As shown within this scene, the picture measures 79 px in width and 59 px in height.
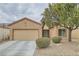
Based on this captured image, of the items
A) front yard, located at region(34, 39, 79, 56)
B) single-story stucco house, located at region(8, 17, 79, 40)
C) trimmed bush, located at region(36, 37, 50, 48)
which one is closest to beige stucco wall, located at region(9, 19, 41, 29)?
single-story stucco house, located at region(8, 17, 79, 40)

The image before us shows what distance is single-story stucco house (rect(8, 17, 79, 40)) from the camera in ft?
38.5

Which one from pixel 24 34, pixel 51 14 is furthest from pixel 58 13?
pixel 24 34

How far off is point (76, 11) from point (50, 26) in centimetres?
72

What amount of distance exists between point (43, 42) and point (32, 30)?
1.44 ft

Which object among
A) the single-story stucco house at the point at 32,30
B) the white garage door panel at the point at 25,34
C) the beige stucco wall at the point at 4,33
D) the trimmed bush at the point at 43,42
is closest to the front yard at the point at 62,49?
the trimmed bush at the point at 43,42

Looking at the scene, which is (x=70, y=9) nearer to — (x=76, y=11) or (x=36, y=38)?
(x=76, y=11)

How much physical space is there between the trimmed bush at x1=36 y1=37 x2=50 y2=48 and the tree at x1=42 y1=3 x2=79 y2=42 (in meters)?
0.40

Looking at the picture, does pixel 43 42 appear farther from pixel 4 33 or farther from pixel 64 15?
pixel 4 33

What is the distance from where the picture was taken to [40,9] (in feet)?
38.6

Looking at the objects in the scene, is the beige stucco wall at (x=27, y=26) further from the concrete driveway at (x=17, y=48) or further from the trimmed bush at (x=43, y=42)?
the concrete driveway at (x=17, y=48)

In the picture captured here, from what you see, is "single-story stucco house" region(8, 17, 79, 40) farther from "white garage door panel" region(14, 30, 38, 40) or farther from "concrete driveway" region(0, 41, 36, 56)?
"concrete driveway" region(0, 41, 36, 56)

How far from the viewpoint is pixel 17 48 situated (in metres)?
11.8

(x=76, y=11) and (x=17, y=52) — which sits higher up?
(x=76, y=11)

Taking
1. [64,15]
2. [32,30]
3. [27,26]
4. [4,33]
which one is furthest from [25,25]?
[64,15]
